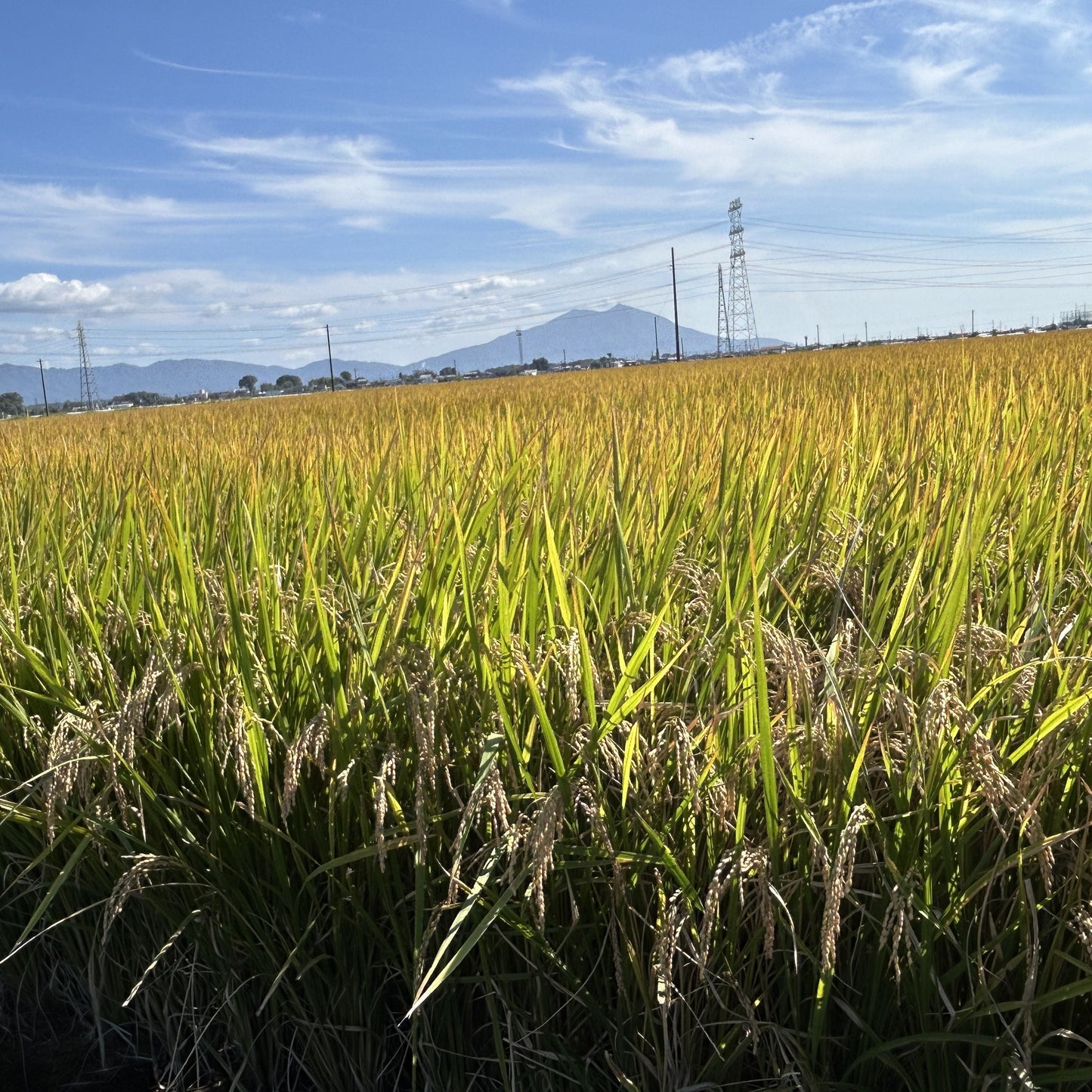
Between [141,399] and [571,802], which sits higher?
[141,399]

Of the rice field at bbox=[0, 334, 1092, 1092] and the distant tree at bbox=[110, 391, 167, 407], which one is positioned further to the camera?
the distant tree at bbox=[110, 391, 167, 407]

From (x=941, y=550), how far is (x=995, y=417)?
76.9 inches

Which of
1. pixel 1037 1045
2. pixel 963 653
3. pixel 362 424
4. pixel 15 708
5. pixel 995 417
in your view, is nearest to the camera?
pixel 1037 1045

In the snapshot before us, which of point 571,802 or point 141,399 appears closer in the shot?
point 571,802

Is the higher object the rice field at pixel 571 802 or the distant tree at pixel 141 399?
the distant tree at pixel 141 399

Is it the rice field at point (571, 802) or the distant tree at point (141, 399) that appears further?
the distant tree at point (141, 399)

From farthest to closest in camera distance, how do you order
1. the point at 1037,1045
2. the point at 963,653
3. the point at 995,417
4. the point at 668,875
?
the point at 995,417
the point at 963,653
the point at 668,875
the point at 1037,1045

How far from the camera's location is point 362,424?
5.12m

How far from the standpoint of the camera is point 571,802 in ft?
3.57

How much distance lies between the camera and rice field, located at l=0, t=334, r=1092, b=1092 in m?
1.00

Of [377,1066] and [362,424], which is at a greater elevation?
[362,424]

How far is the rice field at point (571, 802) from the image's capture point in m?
1.00

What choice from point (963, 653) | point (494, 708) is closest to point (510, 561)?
point (494, 708)

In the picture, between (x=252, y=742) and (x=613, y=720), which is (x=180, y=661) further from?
(x=613, y=720)
